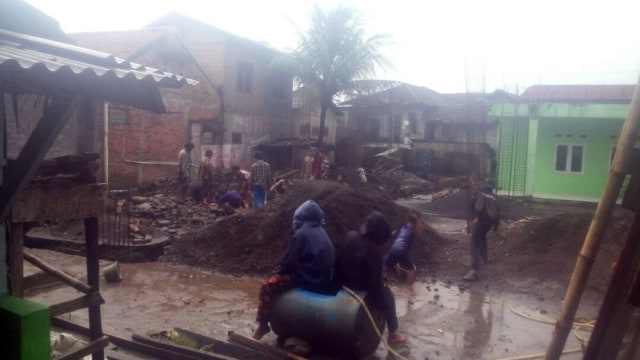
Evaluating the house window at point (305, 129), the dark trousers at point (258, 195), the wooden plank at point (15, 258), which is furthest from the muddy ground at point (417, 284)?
the house window at point (305, 129)

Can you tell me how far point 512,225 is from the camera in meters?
14.8

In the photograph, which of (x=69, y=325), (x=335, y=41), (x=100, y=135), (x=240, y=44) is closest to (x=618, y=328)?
(x=69, y=325)

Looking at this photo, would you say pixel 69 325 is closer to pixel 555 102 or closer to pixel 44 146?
pixel 44 146

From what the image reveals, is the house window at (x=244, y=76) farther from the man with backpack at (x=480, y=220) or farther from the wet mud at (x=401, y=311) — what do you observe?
the man with backpack at (x=480, y=220)

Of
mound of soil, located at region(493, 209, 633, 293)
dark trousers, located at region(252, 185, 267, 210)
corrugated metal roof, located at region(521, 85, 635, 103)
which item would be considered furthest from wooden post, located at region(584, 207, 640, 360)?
corrugated metal roof, located at region(521, 85, 635, 103)

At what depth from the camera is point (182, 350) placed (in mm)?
6051

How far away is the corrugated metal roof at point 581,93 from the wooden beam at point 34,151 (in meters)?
19.1

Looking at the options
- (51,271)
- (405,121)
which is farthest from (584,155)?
(51,271)

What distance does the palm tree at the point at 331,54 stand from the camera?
30172 millimetres

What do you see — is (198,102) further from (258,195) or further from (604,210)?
(604,210)

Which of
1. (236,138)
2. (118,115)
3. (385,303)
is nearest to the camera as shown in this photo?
(385,303)

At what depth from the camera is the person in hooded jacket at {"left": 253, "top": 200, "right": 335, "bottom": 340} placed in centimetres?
604

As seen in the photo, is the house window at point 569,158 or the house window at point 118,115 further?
the house window at point 569,158

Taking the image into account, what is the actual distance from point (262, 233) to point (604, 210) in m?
8.53
